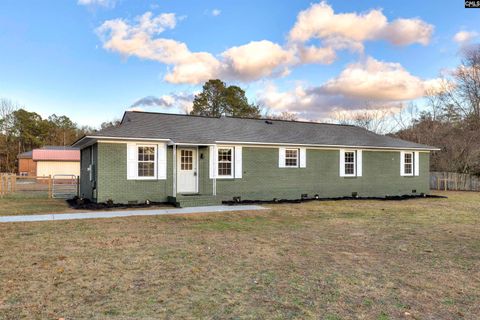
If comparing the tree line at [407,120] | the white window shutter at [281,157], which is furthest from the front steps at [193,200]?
the tree line at [407,120]

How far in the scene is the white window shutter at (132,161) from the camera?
1375cm

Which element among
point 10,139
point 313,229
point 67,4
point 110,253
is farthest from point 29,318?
point 10,139

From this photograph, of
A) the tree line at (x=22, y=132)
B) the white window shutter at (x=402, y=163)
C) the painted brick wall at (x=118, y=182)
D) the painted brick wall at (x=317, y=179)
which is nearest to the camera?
the painted brick wall at (x=118, y=182)

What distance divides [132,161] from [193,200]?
2859mm

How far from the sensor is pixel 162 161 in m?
14.3

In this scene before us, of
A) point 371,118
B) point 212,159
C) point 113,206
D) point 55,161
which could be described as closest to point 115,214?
point 113,206

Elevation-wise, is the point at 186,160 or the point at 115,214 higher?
the point at 186,160

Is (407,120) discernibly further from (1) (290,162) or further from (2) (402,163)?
(1) (290,162)

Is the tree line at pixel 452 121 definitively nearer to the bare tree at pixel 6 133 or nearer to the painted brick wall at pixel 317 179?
the painted brick wall at pixel 317 179

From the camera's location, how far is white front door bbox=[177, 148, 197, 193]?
14953 mm

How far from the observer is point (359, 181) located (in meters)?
18.6

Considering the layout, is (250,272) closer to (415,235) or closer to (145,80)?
(415,235)

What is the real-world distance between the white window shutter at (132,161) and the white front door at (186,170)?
1.84 metres

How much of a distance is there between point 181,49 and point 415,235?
17.5 m
